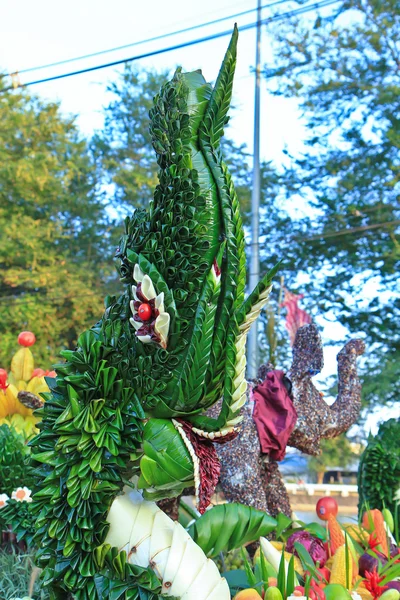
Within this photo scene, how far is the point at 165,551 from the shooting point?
2.12 metres

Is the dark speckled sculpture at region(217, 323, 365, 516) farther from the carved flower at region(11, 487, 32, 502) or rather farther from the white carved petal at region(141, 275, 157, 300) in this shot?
the white carved petal at region(141, 275, 157, 300)

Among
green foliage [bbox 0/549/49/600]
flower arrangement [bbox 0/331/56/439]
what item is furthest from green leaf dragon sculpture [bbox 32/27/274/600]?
flower arrangement [bbox 0/331/56/439]

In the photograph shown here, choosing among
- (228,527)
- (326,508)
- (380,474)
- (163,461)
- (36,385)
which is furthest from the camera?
(36,385)

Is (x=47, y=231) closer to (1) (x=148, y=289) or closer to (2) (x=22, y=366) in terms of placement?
(2) (x=22, y=366)

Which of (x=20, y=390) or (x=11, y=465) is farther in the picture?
(x=20, y=390)

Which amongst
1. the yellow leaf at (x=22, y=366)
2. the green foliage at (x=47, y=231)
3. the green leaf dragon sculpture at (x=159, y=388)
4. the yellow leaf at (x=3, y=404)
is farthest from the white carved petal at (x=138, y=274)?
the green foliage at (x=47, y=231)

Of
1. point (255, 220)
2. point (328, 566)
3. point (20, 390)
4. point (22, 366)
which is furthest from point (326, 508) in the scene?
point (255, 220)

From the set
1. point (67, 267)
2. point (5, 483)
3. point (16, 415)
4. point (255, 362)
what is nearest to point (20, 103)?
point (67, 267)

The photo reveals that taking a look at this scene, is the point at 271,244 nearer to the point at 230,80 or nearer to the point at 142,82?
the point at 142,82

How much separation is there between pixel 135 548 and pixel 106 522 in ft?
0.41

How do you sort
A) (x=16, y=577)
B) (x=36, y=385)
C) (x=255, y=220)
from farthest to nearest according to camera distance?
(x=255, y=220), (x=36, y=385), (x=16, y=577)

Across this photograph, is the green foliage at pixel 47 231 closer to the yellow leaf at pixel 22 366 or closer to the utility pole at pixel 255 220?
the utility pole at pixel 255 220

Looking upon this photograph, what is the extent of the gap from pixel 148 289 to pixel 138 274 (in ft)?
0.27

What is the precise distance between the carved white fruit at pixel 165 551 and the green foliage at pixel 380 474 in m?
2.10
